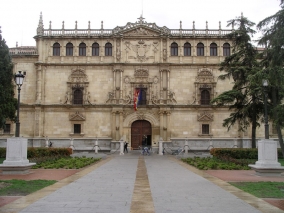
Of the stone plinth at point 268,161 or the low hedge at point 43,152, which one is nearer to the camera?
the stone plinth at point 268,161

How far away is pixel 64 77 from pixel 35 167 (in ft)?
→ 77.3

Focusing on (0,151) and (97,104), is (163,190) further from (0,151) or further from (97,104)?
(97,104)

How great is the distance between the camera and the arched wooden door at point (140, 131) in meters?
43.2

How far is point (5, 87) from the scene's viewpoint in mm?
31797

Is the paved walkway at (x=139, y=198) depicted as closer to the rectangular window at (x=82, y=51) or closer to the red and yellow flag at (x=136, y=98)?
the red and yellow flag at (x=136, y=98)

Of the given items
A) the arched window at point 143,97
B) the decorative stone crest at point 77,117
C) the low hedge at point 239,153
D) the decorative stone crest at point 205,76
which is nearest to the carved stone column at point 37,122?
the decorative stone crest at point 77,117

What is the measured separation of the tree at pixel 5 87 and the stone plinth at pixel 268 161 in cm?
2228

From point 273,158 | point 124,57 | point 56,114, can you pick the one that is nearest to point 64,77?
point 56,114

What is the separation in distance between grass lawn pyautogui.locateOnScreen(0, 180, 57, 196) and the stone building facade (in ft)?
91.7

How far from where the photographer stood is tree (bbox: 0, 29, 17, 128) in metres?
30.9

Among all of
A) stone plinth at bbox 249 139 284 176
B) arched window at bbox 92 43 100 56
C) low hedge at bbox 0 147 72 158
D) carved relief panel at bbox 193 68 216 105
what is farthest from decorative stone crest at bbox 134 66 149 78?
stone plinth at bbox 249 139 284 176

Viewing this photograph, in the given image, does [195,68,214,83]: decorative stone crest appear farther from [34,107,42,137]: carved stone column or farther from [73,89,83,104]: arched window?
[34,107,42,137]: carved stone column

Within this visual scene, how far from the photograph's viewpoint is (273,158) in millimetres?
18344

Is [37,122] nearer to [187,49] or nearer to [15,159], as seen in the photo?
[187,49]
